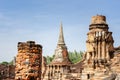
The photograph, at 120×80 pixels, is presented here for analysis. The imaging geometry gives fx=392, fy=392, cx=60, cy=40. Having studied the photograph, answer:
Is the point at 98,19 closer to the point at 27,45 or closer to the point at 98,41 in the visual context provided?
the point at 98,41

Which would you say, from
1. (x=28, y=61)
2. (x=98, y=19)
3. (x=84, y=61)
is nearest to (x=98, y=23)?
(x=98, y=19)

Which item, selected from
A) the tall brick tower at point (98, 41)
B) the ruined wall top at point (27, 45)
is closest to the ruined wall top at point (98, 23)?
the tall brick tower at point (98, 41)

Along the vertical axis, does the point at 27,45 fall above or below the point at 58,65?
below

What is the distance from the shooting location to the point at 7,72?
1571 inches

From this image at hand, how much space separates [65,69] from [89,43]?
9948mm

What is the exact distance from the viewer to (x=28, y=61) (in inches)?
356

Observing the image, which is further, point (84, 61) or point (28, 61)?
point (84, 61)

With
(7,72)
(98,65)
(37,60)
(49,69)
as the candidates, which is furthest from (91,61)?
(37,60)

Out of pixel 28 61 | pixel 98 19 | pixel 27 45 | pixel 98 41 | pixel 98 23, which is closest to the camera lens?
pixel 28 61

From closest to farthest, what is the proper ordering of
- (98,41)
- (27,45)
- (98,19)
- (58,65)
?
(27,45) → (98,41) → (98,19) → (58,65)

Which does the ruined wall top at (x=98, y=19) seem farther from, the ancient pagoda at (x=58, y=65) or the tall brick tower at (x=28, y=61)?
the tall brick tower at (x=28, y=61)

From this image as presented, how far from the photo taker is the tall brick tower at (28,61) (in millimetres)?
8992

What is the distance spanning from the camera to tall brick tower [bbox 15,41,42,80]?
8.99m

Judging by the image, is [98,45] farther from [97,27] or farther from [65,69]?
[65,69]
